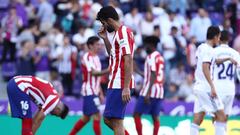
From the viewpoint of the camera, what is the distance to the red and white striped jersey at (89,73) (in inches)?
684

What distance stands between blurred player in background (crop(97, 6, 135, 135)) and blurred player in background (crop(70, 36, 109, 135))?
3.98 meters

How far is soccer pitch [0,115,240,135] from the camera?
59.0ft

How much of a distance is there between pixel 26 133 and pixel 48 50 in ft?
35.0

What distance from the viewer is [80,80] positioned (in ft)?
79.3

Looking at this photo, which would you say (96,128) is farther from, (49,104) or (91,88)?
(49,104)

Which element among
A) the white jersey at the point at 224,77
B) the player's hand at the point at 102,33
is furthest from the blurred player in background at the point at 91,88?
the player's hand at the point at 102,33

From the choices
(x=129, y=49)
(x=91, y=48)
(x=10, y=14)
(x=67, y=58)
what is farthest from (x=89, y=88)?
(x=10, y=14)

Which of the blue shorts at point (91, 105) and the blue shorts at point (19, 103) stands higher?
the blue shorts at point (19, 103)

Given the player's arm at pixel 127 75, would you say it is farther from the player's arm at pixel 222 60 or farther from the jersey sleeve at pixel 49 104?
the player's arm at pixel 222 60

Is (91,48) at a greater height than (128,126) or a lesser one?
greater

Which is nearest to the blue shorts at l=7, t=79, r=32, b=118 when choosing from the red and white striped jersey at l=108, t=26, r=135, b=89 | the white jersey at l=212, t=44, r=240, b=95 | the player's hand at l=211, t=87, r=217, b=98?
the red and white striped jersey at l=108, t=26, r=135, b=89

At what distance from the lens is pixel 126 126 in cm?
1855

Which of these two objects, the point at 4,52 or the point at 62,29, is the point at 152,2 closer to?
the point at 62,29

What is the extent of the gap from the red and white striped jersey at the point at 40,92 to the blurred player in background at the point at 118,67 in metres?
1.12
